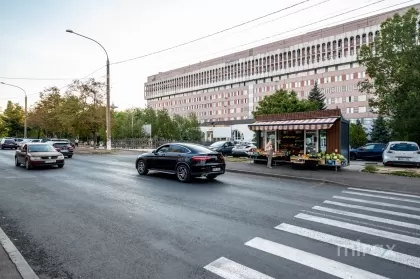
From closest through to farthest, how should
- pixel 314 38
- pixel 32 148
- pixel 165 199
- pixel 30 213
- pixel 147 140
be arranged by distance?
pixel 30 213
pixel 165 199
pixel 32 148
pixel 147 140
pixel 314 38

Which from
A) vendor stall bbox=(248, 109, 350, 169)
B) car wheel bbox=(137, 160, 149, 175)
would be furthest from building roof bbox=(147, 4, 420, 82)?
car wheel bbox=(137, 160, 149, 175)

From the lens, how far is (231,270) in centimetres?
420

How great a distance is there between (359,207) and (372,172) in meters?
8.52

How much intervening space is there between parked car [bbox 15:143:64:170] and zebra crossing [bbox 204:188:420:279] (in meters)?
14.8

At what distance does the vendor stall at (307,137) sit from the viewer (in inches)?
671

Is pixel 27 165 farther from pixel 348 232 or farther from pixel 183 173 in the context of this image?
pixel 348 232

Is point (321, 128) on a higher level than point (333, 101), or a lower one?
lower

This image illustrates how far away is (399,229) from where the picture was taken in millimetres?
6078

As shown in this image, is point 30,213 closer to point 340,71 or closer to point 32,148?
point 32,148

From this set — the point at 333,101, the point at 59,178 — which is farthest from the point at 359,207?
the point at 333,101

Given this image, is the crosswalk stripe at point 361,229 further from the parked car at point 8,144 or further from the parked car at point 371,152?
the parked car at point 8,144

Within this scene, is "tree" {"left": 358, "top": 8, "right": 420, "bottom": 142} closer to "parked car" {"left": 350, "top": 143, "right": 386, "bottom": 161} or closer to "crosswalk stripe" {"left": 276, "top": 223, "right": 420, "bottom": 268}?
"parked car" {"left": 350, "top": 143, "right": 386, "bottom": 161}

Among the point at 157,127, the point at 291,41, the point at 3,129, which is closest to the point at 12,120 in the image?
the point at 3,129

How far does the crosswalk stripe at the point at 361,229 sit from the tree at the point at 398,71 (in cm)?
2512
